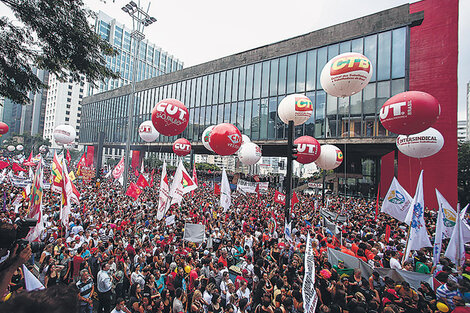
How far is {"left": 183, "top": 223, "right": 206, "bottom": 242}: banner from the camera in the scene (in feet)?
25.9

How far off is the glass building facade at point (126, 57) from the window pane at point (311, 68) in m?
72.4

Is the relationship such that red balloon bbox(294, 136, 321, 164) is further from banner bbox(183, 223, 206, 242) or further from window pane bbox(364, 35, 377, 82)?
window pane bbox(364, 35, 377, 82)

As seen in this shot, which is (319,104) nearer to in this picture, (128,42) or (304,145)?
(304,145)

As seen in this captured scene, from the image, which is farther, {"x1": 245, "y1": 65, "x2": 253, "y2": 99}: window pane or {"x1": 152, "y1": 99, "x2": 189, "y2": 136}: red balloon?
{"x1": 245, "y1": 65, "x2": 253, "y2": 99}: window pane

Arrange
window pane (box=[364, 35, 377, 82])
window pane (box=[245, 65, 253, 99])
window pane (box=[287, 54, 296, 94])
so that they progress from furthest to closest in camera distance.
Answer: window pane (box=[245, 65, 253, 99]) < window pane (box=[287, 54, 296, 94]) < window pane (box=[364, 35, 377, 82])

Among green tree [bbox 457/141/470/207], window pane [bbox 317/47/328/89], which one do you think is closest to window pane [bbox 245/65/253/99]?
window pane [bbox 317/47/328/89]

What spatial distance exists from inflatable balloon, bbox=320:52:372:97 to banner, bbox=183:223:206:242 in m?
6.31

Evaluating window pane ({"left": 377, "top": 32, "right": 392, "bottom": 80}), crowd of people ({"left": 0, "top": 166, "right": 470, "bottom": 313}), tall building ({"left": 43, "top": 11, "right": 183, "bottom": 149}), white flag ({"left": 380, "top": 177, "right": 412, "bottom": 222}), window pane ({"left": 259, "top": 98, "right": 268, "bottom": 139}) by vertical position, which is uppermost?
tall building ({"left": 43, "top": 11, "right": 183, "bottom": 149})

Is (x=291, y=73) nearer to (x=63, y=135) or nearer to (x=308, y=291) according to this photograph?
(x=63, y=135)

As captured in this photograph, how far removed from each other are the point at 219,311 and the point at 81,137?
57458 millimetres

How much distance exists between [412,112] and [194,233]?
7448mm

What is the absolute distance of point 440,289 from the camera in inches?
191

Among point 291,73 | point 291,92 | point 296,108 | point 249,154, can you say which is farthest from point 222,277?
point 291,73

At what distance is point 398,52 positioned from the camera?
58.6ft
